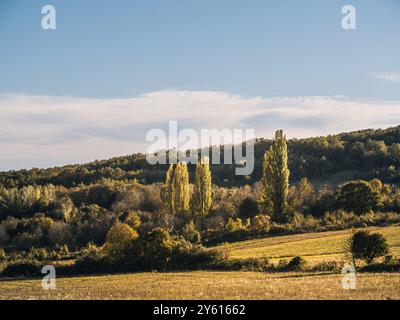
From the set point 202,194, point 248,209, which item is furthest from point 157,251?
point 248,209

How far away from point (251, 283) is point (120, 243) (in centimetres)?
1680

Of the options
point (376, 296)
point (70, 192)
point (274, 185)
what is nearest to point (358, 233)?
point (376, 296)

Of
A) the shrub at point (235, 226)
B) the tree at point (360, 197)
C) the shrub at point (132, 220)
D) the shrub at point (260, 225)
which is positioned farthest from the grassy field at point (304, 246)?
the shrub at point (132, 220)

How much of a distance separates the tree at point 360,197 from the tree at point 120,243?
22.7 metres

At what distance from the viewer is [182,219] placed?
2237 inches

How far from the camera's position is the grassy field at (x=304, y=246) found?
3344 centimetres

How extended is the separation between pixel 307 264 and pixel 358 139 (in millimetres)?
75494

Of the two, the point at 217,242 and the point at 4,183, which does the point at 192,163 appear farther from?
the point at 217,242

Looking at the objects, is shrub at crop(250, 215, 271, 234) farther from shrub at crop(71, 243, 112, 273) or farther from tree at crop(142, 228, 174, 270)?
shrub at crop(71, 243, 112, 273)

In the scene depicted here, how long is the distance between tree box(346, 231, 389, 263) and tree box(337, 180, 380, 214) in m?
24.5

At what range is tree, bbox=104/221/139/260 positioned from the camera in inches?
1379

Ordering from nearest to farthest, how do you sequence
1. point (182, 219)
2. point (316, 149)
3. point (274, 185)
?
point (274, 185) → point (182, 219) → point (316, 149)

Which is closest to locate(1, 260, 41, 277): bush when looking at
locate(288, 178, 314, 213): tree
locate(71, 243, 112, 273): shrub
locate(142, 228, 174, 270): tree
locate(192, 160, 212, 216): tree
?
locate(71, 243, 112, 273): shrub

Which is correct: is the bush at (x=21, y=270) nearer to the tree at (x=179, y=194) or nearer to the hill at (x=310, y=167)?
the tree at (x=179, y=194)
